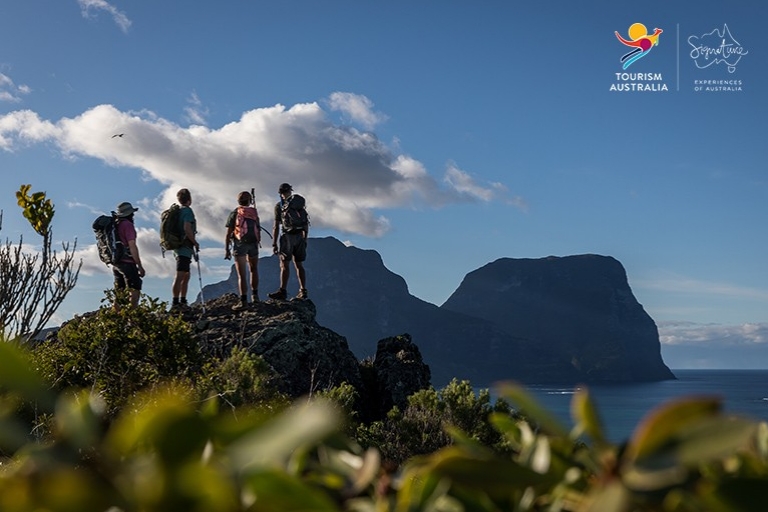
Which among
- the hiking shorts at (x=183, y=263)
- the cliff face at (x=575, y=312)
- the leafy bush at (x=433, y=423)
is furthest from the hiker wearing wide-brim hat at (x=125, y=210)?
the cliff face at (x=575, y=312)

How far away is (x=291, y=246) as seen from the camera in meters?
11.6

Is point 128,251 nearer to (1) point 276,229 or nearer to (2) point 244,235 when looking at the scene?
(2) point 244,235

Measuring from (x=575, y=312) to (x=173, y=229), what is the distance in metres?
152

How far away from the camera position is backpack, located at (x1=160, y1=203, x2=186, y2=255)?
10.3 m

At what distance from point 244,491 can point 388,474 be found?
0.13 meters

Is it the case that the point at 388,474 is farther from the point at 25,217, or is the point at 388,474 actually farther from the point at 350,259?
the point at 350,259

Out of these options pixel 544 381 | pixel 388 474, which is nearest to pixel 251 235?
pixel 388 474

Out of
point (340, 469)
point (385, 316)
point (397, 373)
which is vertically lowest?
point (397, 373)

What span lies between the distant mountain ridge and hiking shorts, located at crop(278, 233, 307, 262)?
113m

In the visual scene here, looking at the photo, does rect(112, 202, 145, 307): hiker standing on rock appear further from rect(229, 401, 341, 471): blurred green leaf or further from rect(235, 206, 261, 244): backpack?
rect(229, 401, 341, 471): blurred green leaf

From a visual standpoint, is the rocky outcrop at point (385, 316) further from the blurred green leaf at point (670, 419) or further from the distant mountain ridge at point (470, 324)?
the blurred green leaf at point (670, 419)

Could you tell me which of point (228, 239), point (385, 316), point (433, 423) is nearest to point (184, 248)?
point (228, 239)

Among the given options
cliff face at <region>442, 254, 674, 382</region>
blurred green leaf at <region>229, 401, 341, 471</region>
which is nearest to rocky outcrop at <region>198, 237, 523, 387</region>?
cliff face at <region>442, 254, 674, 382</region>

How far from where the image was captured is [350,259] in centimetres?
16288
